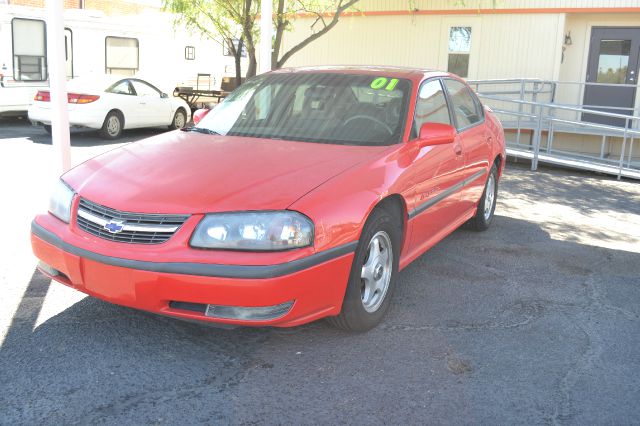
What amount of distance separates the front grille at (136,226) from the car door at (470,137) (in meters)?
2.78

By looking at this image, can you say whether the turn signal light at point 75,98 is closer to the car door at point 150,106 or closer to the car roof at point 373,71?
the car door at point 150,106

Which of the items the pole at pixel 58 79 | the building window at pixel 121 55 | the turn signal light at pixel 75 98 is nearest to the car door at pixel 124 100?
the turn signal light at pixel 75 98

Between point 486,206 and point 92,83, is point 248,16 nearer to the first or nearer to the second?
point 92,83

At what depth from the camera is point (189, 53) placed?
20984mm

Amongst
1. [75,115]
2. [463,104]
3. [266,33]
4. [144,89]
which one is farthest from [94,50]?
[463,104]

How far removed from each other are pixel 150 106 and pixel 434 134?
11.4 metres

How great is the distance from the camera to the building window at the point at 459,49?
15.3 metres

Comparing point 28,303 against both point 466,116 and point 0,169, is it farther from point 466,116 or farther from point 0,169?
point 0,169

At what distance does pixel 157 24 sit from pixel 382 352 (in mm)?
16425

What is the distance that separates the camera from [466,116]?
5672 millimetres

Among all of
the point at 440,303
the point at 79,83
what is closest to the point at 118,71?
the point at 79,83

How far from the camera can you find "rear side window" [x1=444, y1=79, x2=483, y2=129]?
17.8 feet

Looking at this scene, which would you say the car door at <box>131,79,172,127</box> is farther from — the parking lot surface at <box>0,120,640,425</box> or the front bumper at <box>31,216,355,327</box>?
the front bumper at <box>31,216,355,327</box>

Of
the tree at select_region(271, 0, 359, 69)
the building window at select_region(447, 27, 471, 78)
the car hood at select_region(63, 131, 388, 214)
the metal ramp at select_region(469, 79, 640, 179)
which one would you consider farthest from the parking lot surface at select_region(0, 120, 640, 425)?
the building window at select_region(447, 27, 471, 78)
